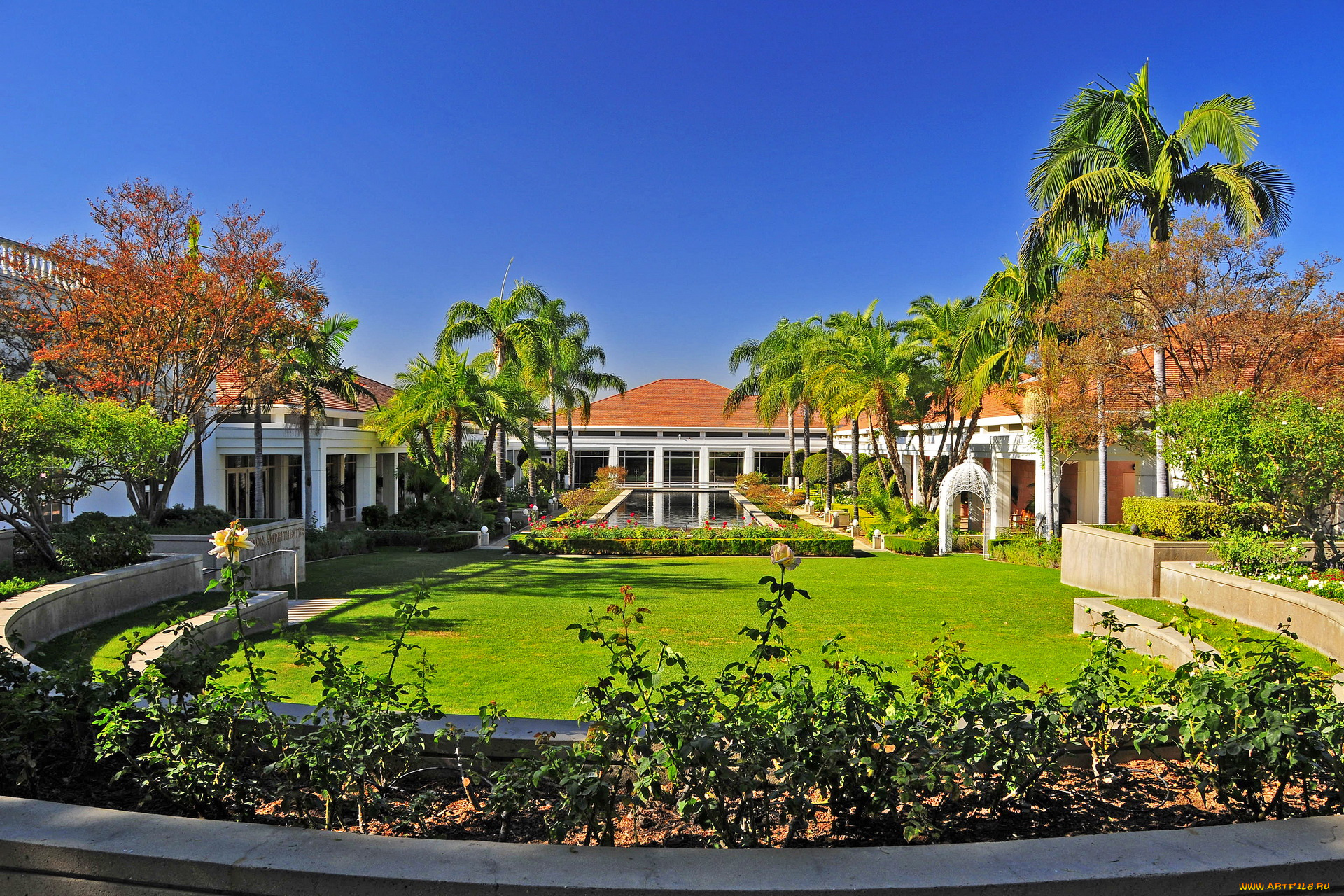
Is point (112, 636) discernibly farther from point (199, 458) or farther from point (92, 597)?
point (199, 458)

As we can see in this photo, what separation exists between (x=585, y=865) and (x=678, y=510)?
32136 mm

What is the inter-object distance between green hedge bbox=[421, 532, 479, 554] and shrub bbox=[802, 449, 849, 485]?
17.8 m

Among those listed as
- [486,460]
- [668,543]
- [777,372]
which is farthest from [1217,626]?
[777,372]

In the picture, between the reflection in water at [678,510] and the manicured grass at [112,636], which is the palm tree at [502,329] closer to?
the reflection in water at [678,510]

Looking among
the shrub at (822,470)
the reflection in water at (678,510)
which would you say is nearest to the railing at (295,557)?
the reflection in water at (678,510)

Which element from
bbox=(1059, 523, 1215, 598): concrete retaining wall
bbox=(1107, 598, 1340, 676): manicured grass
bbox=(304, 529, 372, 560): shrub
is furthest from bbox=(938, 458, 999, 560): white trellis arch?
bbox=(304, 529, 372, 560): shrub

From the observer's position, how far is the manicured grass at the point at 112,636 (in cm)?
560

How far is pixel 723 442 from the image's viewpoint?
47.7m

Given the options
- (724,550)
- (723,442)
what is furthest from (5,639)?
(723,442)

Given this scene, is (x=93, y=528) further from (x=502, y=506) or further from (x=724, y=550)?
(x=502, y=506)

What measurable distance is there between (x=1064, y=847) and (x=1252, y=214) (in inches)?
621

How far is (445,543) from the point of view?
1962cm

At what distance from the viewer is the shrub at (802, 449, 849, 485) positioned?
110 ft

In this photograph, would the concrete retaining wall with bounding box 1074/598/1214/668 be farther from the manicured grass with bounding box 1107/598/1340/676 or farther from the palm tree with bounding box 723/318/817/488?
the palm tree with bounding box 723/318/817/488
